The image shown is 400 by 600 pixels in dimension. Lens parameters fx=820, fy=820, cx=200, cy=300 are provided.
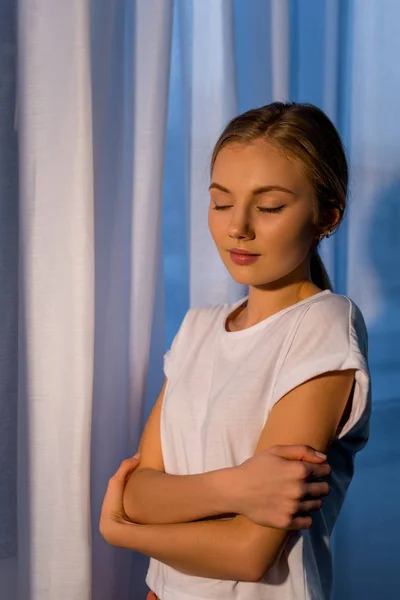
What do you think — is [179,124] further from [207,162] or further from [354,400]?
[354,400]

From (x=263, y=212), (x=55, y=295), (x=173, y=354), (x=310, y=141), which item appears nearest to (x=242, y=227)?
(x=263, y=212)

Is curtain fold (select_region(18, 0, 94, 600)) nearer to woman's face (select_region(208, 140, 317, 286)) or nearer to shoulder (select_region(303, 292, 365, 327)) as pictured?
woman's face (select_region(208, 140, 317, 286))

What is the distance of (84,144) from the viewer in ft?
4.37

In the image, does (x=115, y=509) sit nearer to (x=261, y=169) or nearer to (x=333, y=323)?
(x=333, y=323)

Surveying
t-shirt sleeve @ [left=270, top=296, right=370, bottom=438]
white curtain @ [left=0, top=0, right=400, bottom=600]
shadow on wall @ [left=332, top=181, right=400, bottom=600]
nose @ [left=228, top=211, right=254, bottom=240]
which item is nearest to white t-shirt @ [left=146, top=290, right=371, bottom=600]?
t-shirt sleeve @ [left=270, top=296, right=370, bottom=438]

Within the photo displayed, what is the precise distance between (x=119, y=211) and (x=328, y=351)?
0.56m

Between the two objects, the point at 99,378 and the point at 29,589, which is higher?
the point at 99,378

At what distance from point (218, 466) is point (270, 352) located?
0.17m

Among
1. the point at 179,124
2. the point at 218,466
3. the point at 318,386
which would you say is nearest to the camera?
the point at 318,386

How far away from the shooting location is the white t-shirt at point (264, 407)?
105 centimetres

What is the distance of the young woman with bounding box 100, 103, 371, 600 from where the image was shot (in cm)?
100

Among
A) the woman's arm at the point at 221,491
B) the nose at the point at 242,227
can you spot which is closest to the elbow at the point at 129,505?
the woman's arm at the point at 221,491

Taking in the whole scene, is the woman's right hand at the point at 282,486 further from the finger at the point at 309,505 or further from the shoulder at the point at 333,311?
the shoulder at the point at 333,311

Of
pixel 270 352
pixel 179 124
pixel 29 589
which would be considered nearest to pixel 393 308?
pixel 179 124
